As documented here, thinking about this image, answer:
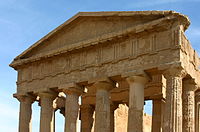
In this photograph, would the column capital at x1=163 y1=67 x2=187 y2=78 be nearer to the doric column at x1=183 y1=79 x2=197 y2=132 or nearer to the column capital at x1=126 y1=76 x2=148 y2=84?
the column capital at x1=126 y1=76 x2=148 y2=84

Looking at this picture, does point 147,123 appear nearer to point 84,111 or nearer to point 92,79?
point 84,111

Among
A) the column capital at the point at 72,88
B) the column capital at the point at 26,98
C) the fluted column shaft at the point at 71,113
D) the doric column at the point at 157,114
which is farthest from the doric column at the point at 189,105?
the column capital at the point at 26,98

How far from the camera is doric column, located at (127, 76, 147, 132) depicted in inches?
801

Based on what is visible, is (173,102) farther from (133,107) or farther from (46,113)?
(46,113)

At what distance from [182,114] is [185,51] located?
9.76ft

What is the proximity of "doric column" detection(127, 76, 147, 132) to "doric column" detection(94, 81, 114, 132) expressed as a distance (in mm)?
1721

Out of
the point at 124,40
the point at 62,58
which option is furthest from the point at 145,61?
the point at 62,58

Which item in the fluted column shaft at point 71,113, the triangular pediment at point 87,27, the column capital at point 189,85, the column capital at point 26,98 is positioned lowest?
the fluted column shaft at point 71,113

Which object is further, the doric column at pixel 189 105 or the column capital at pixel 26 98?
the column capital at pixel 26 98

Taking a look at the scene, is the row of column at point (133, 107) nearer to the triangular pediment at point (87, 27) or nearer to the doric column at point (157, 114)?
the doric column at point (157, 114)

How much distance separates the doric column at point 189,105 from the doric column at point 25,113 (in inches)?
361

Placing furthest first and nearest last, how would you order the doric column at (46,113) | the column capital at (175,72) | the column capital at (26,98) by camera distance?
the column capital at (26,98) < the doric column at (46,113) < the column capital at (175,72)

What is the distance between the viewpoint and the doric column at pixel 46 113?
24.6 meters

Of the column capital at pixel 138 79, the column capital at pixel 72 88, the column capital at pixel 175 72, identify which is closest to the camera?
the column capital at pixel 175 72
